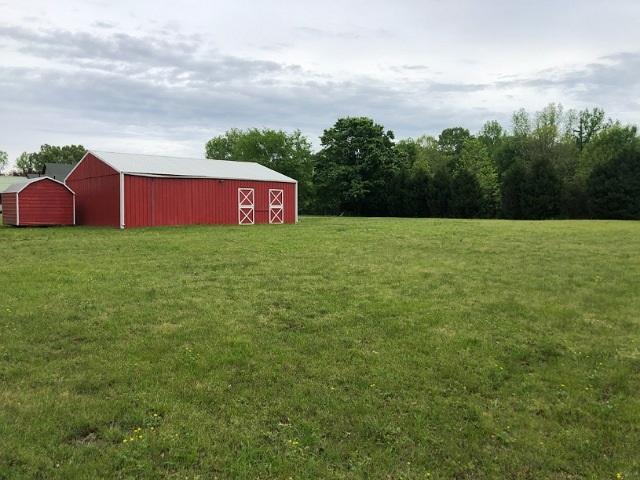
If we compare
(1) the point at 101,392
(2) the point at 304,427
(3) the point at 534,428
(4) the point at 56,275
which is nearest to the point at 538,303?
(3) the point at 534,428

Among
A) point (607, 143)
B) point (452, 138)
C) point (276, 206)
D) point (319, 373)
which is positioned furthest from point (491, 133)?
point (319, 373)

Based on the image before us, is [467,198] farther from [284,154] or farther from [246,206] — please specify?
[284,154]

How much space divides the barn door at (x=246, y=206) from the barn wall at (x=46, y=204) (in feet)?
27.0

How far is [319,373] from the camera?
5.19m

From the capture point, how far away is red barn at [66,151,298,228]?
927 inches

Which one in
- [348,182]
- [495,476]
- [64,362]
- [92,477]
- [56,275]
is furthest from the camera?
[348,182]

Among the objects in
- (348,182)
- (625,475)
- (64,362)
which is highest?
(348,182)

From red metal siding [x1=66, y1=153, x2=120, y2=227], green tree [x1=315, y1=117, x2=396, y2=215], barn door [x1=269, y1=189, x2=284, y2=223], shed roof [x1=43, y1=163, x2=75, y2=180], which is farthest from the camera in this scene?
shed roof [x1=43, y1=163, x2=75, y2=180]

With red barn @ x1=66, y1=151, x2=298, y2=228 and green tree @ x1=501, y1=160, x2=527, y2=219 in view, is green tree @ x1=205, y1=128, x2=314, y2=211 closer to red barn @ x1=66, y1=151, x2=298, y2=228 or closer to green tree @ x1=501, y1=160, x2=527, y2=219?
green tree @ x1=501, y1=160, x2=527, y2=219

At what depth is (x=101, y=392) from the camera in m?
4.64

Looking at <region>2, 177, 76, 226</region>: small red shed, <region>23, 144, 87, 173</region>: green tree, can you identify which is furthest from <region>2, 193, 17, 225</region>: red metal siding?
<region>23, 144, 87, 173</region>: green tree

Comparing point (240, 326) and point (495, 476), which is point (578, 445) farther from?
point (240, 326)

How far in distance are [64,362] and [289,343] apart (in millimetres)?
2358

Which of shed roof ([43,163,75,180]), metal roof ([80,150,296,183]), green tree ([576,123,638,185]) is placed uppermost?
green tree ([576,123,638,185])
